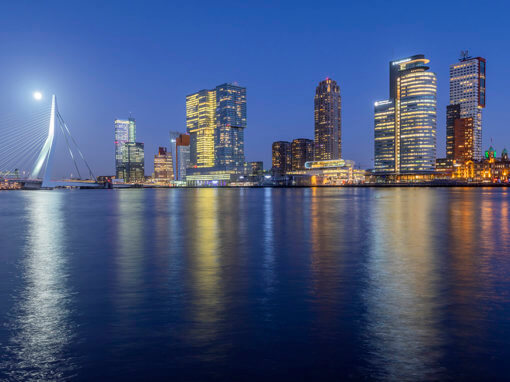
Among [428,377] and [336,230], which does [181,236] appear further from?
[428,377]

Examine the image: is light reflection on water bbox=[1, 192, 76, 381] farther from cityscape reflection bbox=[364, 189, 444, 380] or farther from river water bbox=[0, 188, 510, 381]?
cityscape reflection bbox=[364, 189, 444, 380]

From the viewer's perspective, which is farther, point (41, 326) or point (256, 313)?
point (256, 313)

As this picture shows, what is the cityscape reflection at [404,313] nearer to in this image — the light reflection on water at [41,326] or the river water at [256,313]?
the river water at [256,313]

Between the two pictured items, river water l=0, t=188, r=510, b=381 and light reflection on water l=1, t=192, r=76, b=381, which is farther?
river water l=0, t=188, r=510, b=381

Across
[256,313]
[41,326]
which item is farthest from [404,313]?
[41,326]

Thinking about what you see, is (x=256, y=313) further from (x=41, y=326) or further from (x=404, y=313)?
(x=41, y=326)

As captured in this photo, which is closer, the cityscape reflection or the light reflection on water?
the light reflection on water

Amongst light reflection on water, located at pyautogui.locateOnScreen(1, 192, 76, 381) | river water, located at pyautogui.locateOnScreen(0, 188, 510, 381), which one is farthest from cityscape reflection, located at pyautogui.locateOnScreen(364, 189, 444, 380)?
light reflection on water, located at pyautogui.locateOnScreen(1, 192, 76, 381)

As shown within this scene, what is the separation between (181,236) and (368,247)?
1312 cm

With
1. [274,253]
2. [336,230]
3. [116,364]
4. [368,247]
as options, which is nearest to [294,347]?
[116,364]

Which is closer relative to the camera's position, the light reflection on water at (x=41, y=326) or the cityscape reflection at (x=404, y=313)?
the light reflection on water at (x=41, y=326)

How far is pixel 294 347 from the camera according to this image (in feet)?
28.2

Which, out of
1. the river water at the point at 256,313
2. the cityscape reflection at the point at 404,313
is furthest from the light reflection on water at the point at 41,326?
the cityscape reflection at the point at 404,313

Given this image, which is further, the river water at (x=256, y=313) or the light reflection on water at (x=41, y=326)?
the river water at (x=256, y=313)
